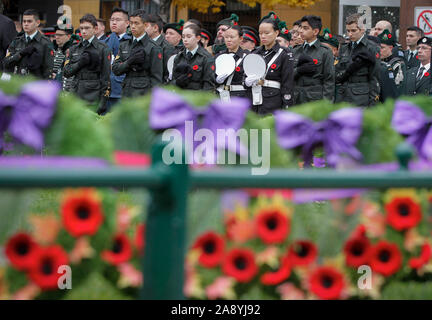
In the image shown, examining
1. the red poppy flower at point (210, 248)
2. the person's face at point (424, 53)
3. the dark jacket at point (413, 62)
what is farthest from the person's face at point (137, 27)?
the red poppy flower at point (210, 248)

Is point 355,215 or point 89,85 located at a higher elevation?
point 89,85

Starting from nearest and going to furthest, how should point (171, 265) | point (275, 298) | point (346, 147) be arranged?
point (171, 265)
point (275, 298)
point (346, 147)

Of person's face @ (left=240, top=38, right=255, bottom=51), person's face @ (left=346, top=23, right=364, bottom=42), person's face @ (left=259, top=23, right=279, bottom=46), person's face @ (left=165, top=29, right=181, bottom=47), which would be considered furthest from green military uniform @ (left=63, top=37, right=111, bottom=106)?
person's face @ (left=346, top=23, right=364, bottom=42)

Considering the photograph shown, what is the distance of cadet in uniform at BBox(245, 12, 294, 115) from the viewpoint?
8.72 metres

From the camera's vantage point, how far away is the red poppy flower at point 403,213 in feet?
8.72

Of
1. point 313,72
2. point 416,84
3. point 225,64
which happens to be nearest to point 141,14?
point 225,64

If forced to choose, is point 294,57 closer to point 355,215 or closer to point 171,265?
point 355,215

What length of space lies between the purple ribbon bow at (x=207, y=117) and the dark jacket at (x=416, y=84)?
26.2ft

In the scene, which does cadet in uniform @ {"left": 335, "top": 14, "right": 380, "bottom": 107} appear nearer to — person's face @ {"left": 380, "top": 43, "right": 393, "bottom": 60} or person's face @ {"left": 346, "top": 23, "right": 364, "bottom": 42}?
person's face @ {"left": 346, "top": 23, "right": 364, "bottom": 42}

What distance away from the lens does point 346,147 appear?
9.30 ft

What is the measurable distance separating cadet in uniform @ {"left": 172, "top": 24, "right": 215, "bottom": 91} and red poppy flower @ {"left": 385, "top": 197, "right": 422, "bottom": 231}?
641 centimetres

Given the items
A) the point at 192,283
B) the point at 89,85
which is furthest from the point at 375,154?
the point at 89,85

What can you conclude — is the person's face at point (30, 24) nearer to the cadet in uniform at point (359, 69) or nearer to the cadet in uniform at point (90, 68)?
the cadet in uniform at point (90, 68)
